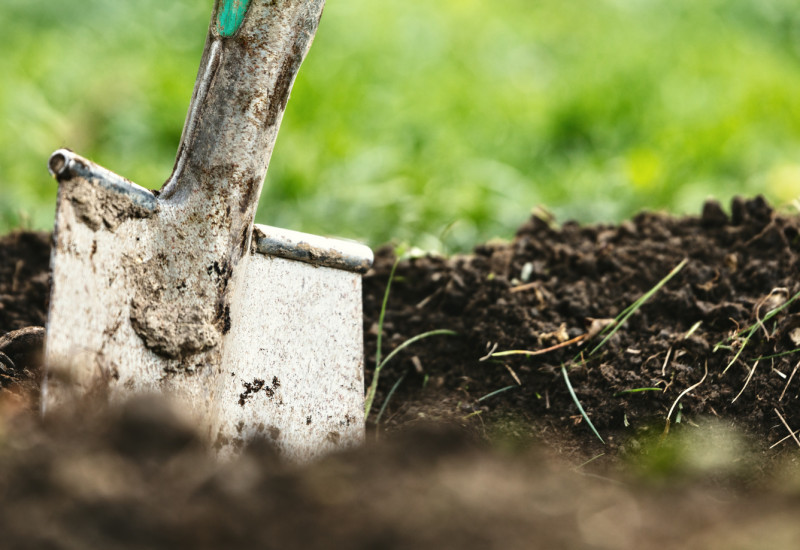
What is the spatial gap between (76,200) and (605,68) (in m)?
3.52

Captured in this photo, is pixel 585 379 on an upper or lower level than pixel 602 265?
lower

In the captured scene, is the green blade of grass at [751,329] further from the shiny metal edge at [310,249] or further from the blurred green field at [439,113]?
the blurred green field at [439,113]

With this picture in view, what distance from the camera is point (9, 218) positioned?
2621 millimetres

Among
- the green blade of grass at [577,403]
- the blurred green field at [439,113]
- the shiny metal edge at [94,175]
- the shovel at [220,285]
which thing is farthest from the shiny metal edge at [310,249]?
the blurred green field at [439,113]

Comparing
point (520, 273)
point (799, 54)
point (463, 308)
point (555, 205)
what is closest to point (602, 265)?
point (520, 273)

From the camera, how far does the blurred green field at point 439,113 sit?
305 cm

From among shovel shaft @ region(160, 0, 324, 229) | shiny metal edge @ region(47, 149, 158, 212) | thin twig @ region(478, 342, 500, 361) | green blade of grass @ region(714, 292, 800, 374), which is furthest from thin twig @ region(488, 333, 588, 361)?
shiny metal edge @ region(47, 149, 158, 212)

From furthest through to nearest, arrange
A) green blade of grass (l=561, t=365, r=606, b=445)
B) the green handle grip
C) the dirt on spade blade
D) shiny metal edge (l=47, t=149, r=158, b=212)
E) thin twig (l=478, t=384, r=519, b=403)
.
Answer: thin twig (l=478, t=384, r=519, b=403) < green blade of grass (l=561, t=365, r=606, b=445) < the green handle grip < shiny metal edge (l=47, t=149, r=158, b=212) < the dirt on spade blade

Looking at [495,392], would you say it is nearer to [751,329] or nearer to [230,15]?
[751,329]

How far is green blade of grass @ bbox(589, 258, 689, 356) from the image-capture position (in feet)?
5.69

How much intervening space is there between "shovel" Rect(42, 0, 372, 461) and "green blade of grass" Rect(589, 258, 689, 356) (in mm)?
576

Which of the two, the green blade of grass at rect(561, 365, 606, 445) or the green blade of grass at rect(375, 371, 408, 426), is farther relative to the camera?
the green blade of grass at rect(375, 371, 408, 426)

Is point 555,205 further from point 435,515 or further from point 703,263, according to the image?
point 435,515

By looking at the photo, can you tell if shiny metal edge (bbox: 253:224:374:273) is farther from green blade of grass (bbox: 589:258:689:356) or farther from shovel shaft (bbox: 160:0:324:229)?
green blade of grass (bbox: 589:258:689:356)
